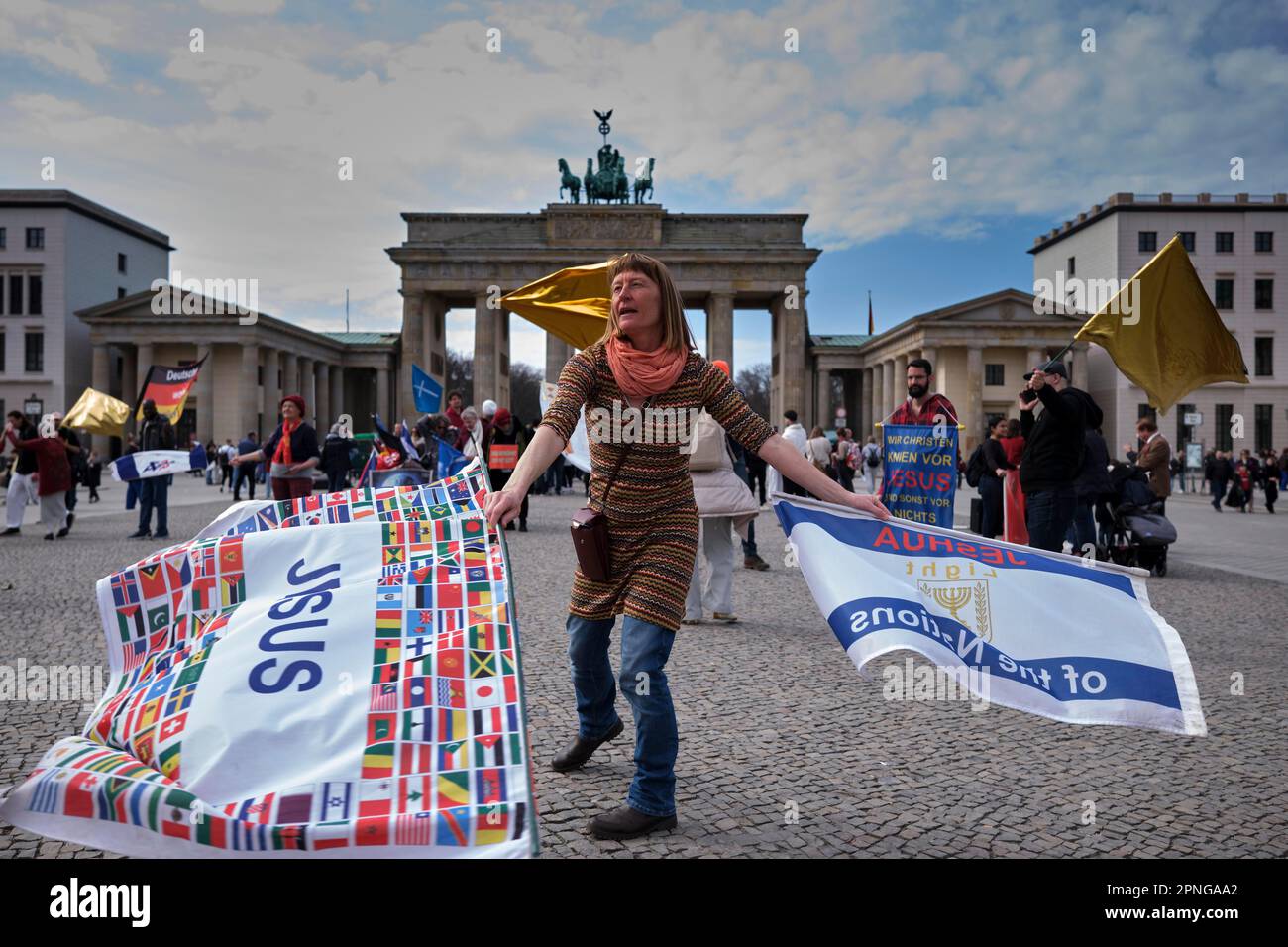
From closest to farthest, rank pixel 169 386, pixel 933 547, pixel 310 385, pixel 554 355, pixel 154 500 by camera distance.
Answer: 1. pixel 933 547
2. pixel 154 500
3. pixel 169 386
4. pixel 554 355
5. pixel 310 385

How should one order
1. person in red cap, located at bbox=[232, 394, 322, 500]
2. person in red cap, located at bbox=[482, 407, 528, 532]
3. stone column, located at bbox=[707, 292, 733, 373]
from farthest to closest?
1. stone column, located at bbox=[707, 292, 733, 373]
2. person in red cap, located at bbox=[482, 407, 528, 532]
3. person in red cap, located at bbox=[232, 394, 322, 500]

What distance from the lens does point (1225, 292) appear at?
202 feet

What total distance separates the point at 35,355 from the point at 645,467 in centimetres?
6719

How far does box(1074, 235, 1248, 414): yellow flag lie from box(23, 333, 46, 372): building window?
6567cm

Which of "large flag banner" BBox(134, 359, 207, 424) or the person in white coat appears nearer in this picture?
the person in white coat

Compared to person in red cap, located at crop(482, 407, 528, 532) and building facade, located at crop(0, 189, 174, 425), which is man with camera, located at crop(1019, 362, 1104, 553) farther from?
building facade, located at crop(0, 189, 174, 425)

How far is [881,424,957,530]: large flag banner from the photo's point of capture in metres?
7.30

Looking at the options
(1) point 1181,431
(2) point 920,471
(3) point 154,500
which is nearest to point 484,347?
(1) point 1181,431

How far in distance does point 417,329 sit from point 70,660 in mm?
56159

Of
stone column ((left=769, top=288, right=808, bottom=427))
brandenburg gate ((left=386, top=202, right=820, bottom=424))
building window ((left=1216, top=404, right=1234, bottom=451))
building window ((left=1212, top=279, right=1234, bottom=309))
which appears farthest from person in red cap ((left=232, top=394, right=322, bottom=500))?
building window ((left=1212, top=279, right=1234, bottom=309))

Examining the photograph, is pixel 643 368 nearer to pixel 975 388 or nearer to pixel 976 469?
pixel 976 469

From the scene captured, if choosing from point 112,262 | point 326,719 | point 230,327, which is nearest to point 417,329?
point 230,327
